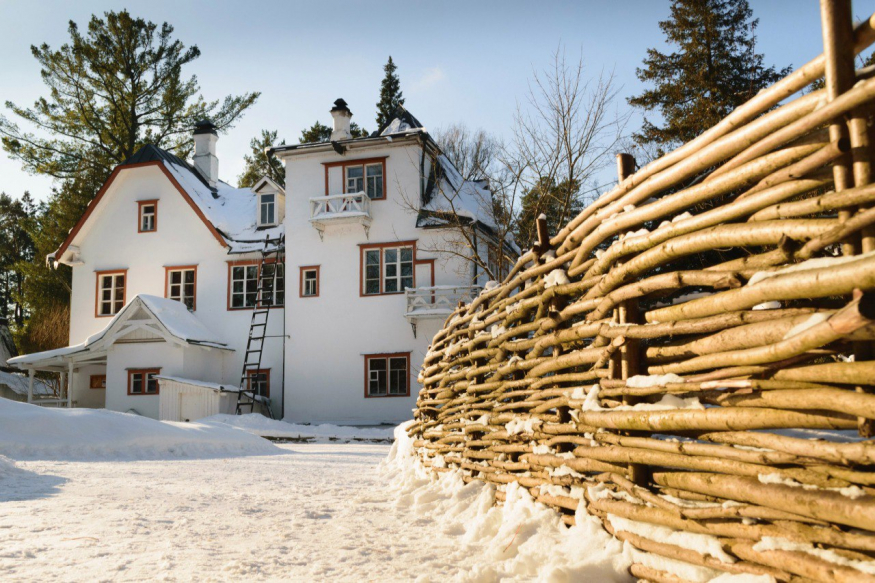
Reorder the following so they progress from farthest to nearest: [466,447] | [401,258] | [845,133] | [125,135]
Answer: [125,135], [401,258], [466,447], [845,133]

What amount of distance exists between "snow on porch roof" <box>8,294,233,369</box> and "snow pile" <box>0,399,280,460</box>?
33.5ft

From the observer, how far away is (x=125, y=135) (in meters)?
34.0

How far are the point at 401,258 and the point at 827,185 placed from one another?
20.3 meters

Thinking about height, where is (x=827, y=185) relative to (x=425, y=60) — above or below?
below

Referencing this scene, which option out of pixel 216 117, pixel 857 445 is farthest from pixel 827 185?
pixel 216 117

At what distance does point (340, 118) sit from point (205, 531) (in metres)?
21.6

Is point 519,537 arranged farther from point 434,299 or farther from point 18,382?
point 18,382

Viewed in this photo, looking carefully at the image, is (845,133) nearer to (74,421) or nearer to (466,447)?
(466,447)

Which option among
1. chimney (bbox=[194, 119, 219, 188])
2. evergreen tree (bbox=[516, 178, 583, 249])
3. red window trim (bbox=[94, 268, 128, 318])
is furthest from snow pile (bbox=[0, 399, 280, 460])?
chimney (bbox=[194, 119, 219, 188])

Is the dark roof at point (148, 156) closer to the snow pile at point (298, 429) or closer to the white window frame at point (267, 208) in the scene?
the white window frame at point (267, 208)

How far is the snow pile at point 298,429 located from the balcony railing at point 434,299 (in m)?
3.52

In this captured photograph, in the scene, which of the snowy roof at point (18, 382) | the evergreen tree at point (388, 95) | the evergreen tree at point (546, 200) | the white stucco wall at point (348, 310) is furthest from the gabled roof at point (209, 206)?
the evergreen tree at point (388, 95)

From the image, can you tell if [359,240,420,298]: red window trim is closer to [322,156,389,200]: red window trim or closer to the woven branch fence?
[322,156,389,200]: red window trim

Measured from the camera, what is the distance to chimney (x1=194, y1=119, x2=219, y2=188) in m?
28.7
